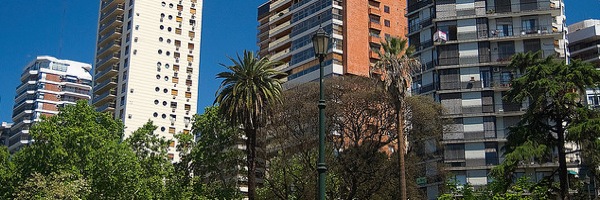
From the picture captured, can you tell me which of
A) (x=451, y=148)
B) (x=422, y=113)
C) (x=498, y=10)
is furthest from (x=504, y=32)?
(x=422, y=113)

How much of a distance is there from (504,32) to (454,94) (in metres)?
7.38

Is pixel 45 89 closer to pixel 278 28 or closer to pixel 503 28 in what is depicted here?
pixel 278 28

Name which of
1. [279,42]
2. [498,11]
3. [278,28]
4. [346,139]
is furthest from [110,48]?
[498,11]

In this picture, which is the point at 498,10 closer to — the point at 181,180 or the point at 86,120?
the point at 181,180

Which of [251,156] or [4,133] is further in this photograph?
[4,133]

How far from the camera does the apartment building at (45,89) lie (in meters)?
142

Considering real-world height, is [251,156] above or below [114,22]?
below

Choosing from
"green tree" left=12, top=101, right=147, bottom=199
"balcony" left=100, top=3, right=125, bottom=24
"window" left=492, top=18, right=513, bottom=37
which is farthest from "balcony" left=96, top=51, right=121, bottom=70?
"window" left=492, top=18, right=513, bottom=37

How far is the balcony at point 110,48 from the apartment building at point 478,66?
47.9m

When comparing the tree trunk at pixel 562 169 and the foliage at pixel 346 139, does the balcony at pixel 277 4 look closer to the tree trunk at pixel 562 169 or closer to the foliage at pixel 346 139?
the foliage at pixel 346 139

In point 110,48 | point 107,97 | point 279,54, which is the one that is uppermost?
point 110,48

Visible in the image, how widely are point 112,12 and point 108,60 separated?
688cm

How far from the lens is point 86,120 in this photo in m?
55.1

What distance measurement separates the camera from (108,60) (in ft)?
335
